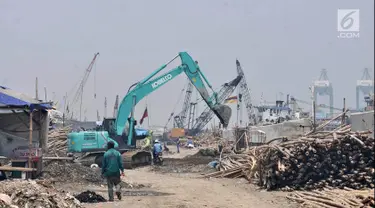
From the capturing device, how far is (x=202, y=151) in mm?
38625

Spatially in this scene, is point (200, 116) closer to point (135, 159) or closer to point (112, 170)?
point (135, 159)

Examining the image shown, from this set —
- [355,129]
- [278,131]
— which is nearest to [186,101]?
[278,131]

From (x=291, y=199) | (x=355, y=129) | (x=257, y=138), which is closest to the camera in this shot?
(x=291, y=199)

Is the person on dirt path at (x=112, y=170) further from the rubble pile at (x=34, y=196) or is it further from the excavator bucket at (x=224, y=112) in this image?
the excavator bucket at (x=224, y=112)

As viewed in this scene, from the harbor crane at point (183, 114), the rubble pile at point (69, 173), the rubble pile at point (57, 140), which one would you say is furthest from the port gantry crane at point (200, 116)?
the rubble pile at point (69, 173)

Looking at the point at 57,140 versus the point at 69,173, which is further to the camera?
the point at 57,140

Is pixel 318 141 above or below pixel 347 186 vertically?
above

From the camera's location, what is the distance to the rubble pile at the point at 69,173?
63.0 feet

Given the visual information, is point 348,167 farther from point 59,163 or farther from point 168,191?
point 59,163

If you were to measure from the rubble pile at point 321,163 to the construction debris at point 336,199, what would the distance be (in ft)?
2.53

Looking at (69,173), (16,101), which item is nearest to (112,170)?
(16,101)

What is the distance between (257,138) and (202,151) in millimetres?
6891

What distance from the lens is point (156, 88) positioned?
29.9m

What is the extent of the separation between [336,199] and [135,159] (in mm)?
17859
